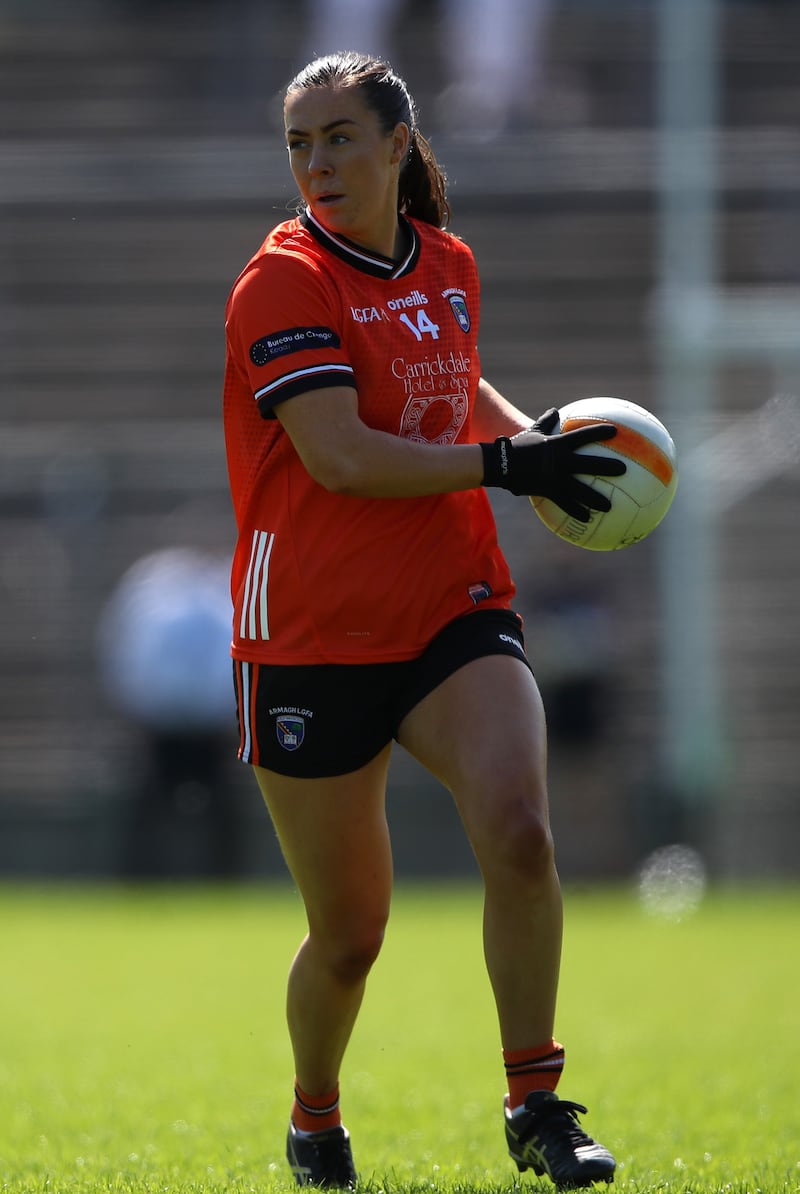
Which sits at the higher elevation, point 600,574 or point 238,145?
point 238,145

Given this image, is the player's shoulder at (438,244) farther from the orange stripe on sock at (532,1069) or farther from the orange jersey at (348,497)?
the orange stripe on sock at (532,1069)

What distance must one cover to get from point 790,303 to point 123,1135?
11.7 metres

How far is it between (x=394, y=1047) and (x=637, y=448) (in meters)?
3.56

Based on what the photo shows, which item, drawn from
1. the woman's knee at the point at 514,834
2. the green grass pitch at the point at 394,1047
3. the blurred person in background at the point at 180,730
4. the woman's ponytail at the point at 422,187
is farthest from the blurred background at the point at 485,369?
the woman's knee at the point at 514,834

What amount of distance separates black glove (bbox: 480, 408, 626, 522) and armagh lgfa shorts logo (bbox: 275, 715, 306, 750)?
662 mm

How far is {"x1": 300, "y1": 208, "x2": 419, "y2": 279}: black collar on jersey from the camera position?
4.21m

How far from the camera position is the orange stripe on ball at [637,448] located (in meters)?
4.25

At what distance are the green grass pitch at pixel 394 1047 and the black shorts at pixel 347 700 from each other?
92 centimetres

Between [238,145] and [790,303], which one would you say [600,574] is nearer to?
[790,303]

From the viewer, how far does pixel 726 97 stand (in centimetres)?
1741

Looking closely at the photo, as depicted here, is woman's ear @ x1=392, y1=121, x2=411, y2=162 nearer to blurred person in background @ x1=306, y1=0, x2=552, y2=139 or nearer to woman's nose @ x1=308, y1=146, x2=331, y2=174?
woman's nose @ x1=308, y1=146, x2=331, y2=174

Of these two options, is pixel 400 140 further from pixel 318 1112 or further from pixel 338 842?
pixel 318 1112

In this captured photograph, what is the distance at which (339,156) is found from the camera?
4.17 m

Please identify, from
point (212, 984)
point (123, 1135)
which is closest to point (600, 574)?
point (212, 984)
